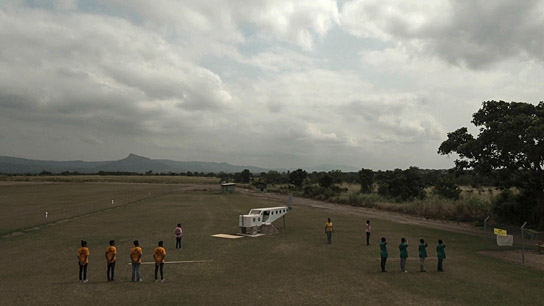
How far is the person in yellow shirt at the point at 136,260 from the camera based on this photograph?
16.1 metres

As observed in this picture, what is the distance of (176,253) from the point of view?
2291 centimetres

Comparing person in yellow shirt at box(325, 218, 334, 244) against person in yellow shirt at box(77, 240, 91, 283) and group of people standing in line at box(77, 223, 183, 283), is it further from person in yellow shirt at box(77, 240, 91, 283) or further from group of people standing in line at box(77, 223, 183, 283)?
person in yellow shirt at box(77, 240, 91, 283)

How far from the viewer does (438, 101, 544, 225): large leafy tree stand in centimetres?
3039

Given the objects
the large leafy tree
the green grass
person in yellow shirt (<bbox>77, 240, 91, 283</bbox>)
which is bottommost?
the green grass

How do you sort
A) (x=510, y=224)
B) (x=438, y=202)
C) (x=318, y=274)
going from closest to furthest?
(x=318, y=274) → (x=510, y=224) → (x=438, y=202)

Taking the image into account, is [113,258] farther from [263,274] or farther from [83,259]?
[263,274]

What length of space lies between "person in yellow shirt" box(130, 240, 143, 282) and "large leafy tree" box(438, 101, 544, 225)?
2978 cm

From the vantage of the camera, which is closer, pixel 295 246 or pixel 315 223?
pixel 295 246

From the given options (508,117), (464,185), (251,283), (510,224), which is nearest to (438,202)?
(510,224)

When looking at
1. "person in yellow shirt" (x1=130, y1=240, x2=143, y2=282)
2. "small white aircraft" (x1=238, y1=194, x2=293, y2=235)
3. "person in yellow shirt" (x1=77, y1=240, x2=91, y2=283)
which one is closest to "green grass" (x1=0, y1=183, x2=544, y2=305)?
"person in yellow shirt" (x1=77, y1=240, x2=91, y2=283)

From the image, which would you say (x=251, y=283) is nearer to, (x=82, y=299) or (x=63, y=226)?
(x=82, y=299)

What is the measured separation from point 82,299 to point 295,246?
14.7 m

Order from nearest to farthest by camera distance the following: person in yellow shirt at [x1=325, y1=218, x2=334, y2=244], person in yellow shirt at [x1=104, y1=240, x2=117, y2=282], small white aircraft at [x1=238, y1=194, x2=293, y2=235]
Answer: person in yellow shirt at [x1=104, y1=240, x2=117, y2=282] < person in yellow shirt at [x1=325, y1=218, x2=334, y2=244] < small white aircraft at [x1=238, y1=194, x2=293, y2=235]

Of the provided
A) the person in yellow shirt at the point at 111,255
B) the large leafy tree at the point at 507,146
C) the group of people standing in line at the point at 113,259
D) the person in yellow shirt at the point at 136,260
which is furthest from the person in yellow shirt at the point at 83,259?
the large leafy tree at the point at 507,146
